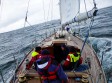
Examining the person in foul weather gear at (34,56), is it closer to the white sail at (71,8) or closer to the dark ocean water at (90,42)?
the dark ocean water at (90,42)

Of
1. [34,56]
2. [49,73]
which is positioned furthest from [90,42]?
[49,73]

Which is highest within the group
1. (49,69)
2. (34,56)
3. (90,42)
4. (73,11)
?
(73,11)

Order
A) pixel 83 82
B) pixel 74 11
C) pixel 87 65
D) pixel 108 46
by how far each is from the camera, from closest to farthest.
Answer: pixel 83 82, pixel 87 65, pixel 74 11, pixel 108 46

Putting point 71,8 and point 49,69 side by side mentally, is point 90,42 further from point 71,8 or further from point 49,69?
point 49,69

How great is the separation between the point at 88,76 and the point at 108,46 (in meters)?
9.03

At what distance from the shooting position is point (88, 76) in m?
5.55

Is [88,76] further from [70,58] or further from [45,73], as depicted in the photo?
[45,73]

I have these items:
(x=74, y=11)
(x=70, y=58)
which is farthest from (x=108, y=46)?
(x=70, y=58)

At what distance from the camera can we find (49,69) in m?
4.12

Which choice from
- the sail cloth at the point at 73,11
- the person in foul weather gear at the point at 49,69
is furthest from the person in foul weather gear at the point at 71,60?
the person in foul weather gear at the point at 49,69

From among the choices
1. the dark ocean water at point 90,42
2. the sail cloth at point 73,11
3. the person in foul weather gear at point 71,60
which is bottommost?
the dark ocean water at point 90,42

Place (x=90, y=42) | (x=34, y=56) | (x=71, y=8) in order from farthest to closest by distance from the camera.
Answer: (x=90, y=42)
(x=71, y=8)
(x=34, y=56)

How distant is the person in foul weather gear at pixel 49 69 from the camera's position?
13.4 feet

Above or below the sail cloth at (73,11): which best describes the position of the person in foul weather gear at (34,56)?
below
